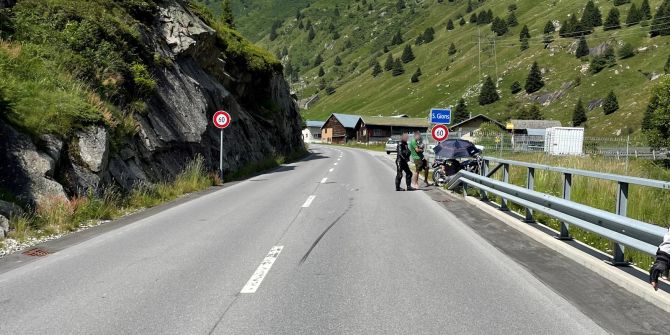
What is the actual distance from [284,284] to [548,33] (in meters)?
157

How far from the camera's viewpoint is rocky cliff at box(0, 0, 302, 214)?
978 centimetres

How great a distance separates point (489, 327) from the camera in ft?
14.2

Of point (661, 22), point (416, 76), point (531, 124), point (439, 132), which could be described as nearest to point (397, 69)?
point (416, 76)

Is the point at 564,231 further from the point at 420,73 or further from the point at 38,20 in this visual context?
the point at 420,73

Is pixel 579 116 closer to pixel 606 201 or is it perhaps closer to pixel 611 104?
pixel 611 104

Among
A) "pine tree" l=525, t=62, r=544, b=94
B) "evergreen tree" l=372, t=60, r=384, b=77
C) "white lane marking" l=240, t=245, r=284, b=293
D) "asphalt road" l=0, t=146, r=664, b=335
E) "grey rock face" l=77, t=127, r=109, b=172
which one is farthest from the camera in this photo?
"evergreen tree" l=372, t=60, r=384, b=77

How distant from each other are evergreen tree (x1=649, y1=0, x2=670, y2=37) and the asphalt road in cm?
13063

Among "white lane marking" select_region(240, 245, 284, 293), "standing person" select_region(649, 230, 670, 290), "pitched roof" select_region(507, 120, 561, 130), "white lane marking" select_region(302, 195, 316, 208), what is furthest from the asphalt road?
"pitched roof" select_region(507, 120, 561, 130)

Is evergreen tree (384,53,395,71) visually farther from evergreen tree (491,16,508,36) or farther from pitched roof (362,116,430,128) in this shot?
pitched roof (362,116,430,128)

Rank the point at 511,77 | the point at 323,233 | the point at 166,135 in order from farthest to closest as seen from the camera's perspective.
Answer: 1. the point at 511,77
2. the point at 166,135
3. the point at 323,233

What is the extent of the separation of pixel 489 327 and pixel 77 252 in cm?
605

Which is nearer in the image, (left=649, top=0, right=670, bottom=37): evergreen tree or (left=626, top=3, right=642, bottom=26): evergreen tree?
(left=649, top=0, right=670, bottom=37): evergreen tree

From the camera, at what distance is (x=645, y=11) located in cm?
12812

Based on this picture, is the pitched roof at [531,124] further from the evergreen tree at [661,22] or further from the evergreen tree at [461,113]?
the evergreen tree at [661,22]
